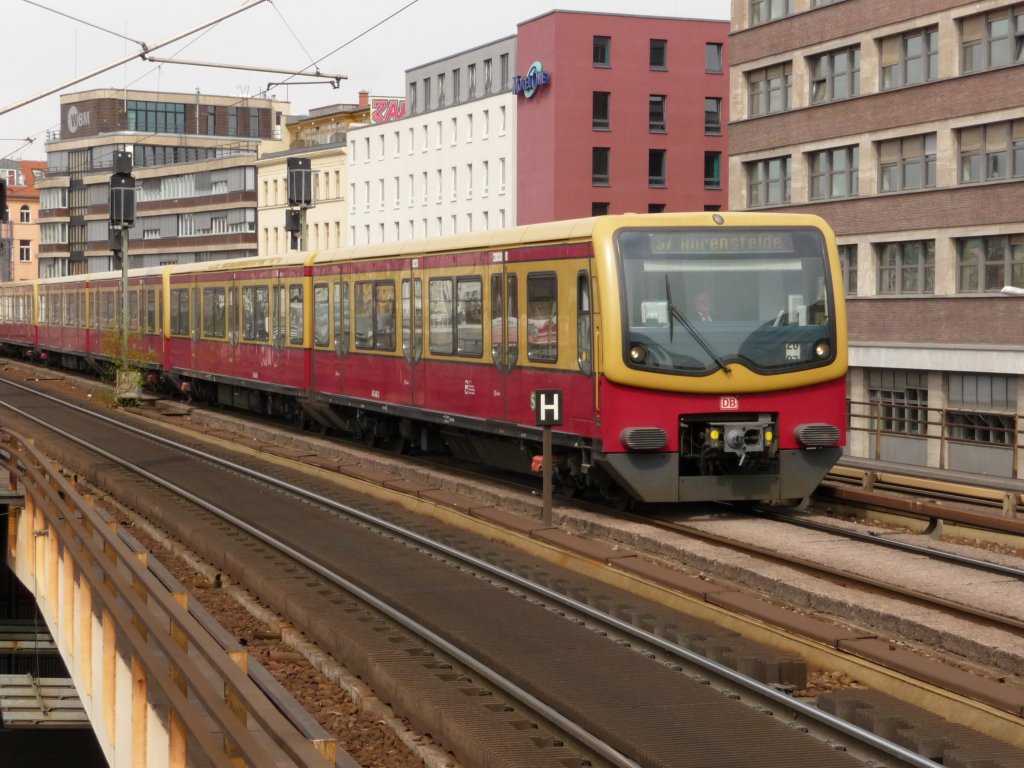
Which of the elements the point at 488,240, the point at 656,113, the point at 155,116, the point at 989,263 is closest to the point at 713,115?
the point at 656,113

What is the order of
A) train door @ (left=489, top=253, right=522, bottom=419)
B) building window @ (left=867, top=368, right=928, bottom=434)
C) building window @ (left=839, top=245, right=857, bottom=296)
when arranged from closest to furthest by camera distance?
train door @ (left=489, top=253, right=522, bottom=419) < building window @ (left=867, top=368, right=928, bottom=434) < building window @ (left=839, top=245, right=857, bottom=296)

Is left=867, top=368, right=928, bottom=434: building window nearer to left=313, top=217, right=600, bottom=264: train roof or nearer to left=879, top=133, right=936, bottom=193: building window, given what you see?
left=879, top=133, right=936, bottom=193: building window

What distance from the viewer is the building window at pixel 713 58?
84375mm

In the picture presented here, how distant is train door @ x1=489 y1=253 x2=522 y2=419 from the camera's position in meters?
19.3

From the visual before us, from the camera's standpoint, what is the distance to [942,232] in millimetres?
41781

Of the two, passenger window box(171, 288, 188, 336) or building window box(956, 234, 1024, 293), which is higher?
building window box(956, 234, 1024, 293)

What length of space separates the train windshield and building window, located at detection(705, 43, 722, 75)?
68.8m

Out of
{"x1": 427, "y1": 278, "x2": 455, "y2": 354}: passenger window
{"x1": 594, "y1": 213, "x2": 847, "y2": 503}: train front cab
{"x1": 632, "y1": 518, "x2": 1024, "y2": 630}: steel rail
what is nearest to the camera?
{"x1": 632, "y1": 518, "x2": 1024, "y2": 630}: steel rail

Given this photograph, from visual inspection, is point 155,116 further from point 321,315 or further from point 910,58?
point 321,315

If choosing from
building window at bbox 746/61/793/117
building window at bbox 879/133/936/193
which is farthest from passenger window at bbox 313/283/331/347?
building window at bbox 746/61/793/117

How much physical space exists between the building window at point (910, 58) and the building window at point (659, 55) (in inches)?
1538

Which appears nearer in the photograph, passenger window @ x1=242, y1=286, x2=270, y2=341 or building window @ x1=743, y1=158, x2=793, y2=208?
passenger window @ x1=242, y1=286, x2=270, y2=341

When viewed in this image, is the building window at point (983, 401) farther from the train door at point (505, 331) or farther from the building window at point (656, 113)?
the building window at point (656, 113)

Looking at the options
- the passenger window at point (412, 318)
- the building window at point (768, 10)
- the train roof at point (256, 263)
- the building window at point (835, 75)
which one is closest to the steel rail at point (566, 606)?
the passenger window at point (412, 318)
